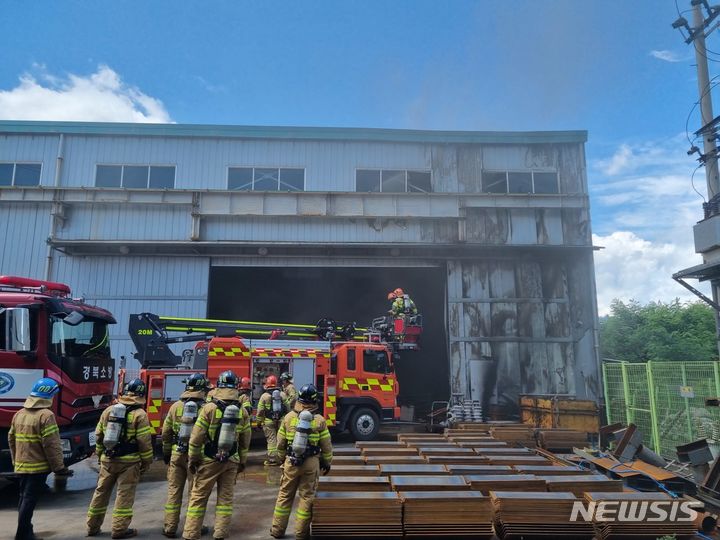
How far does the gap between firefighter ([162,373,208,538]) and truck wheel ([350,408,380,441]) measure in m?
6.57

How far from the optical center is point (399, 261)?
15.5 m

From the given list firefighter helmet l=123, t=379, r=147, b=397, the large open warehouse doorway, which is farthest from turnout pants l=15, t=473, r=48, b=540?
the large open warehouse doorway

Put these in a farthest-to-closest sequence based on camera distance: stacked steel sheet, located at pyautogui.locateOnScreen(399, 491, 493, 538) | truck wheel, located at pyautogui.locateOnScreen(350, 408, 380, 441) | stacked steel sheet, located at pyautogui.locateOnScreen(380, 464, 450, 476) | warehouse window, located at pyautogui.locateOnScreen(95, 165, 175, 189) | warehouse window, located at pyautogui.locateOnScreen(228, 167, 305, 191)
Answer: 1. warehouse window, located at pyautogui.locateOnScreen(228, 167, 305, 191)
2. warehouse window, located at pyautogui.locateOnScreen(95, 165, 175, 189)
3. truck wheel, located at pyautogui.locateOnScreen(350, 408, 380, 441)
4. stacked steel sheet, located at pyautogui.locateOnScreen(380, 464, 450, 476)
5. stacked steel sheet, located at pyautogui.locateOnScreen(399, 491, 493, 538)

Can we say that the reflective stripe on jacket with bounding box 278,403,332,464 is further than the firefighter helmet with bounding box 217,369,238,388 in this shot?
A: No

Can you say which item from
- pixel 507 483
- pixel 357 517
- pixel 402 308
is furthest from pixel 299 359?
pixel 357 517

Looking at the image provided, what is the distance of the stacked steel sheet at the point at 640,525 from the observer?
450 cm

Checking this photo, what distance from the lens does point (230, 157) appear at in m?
15.4

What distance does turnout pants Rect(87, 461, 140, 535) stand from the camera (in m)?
5.21

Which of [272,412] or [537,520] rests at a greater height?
[272,412]

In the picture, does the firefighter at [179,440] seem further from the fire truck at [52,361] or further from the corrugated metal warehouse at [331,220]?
the corrugated metal warehouse at [331,220]

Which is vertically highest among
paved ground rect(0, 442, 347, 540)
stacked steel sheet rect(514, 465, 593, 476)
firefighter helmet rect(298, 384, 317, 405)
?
firefighter helmet rect(298, 384, 317, 405)

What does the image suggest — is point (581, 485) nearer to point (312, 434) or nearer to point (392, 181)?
point (312, 434)

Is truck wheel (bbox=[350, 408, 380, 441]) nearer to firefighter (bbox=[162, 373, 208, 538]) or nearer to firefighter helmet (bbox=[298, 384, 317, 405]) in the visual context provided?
firefighter (bbox=[162, 373, 208, 538])

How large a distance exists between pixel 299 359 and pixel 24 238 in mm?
9931
